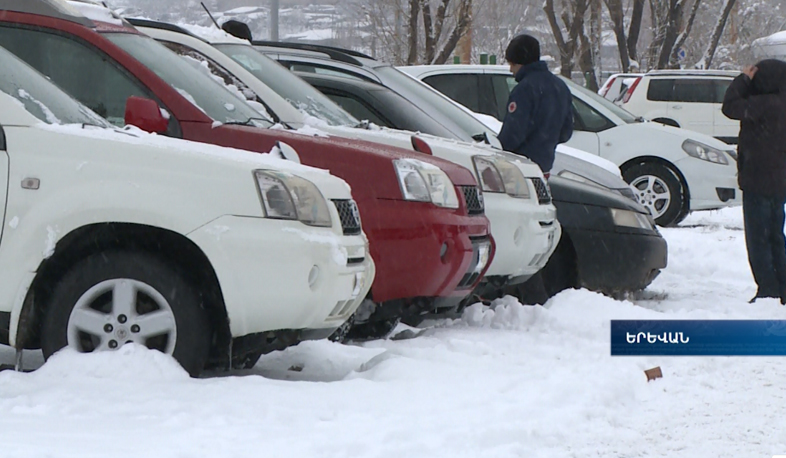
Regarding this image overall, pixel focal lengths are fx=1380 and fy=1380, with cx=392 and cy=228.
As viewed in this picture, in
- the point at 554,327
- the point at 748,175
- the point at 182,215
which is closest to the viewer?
the point at 182,215

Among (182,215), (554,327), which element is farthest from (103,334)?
(554,327)

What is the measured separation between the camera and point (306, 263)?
539 cm

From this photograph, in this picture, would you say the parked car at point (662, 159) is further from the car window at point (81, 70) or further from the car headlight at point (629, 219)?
the car window at point (81, 70)

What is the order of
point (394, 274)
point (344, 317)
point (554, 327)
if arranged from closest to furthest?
point (344, 317), point (394, 274), point (554, 327)

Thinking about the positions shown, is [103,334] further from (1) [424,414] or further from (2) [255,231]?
(1) [424,414]

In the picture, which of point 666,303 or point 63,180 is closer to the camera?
point 63,180

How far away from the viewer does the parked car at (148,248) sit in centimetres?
532

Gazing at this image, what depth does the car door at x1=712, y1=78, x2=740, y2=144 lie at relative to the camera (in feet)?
75.9

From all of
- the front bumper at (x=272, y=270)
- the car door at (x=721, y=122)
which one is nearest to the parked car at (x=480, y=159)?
the front bumper at (x=272, y=270)

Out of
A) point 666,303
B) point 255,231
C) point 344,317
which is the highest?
point 255,231

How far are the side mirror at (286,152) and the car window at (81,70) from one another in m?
0.76

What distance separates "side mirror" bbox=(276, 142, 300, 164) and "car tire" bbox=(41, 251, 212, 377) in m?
1.17

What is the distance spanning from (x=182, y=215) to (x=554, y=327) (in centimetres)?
292

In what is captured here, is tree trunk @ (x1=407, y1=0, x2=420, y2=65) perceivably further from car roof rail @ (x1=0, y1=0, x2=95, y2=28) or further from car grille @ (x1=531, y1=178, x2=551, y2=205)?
car roof rail @ (x1=0, y1=0, x2=95, y2=28)
